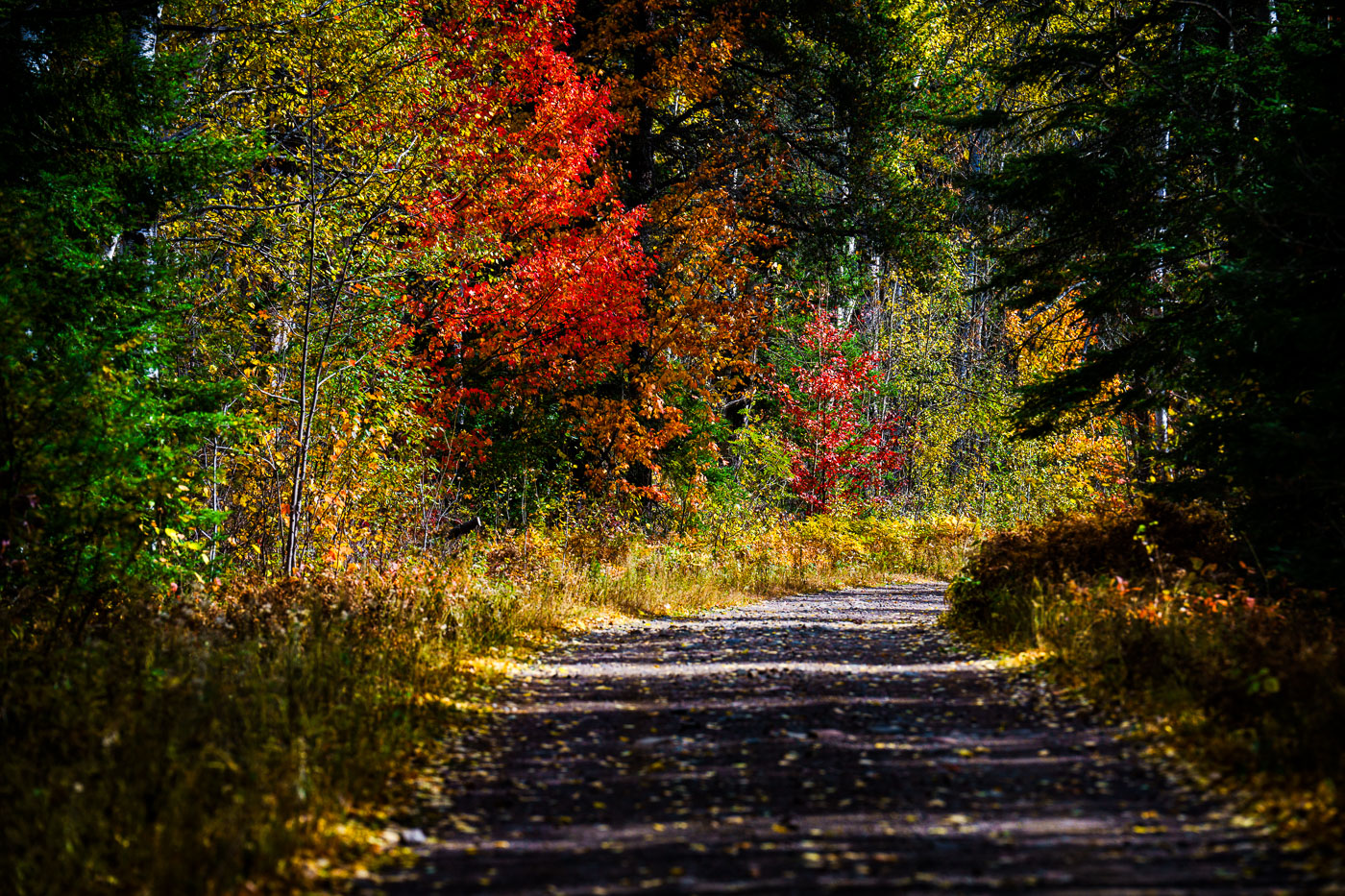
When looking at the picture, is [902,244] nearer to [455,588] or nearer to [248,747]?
[455,588]

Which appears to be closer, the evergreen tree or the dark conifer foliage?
the evergreen tree

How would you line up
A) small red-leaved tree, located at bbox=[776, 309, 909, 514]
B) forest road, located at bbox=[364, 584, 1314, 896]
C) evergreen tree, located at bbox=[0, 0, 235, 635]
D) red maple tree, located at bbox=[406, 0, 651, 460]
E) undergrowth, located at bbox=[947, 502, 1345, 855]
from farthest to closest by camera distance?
1. small red-leaved tree, located at bbox=[776, 309, 909, 514]
2. red maple tree, located at bbox=[406, 0, 651, 460]
3. evergreen tree, located at bbox=[0, 0, 235, 635]
4. undergrowth, located at bbox=[947, 502, 1345, 855]
5. forest road, located at bbox=[364, 584, 1314, 896]

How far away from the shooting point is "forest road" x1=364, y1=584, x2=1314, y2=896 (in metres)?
4.09

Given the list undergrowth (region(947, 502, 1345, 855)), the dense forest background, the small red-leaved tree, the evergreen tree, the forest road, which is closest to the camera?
the forest road

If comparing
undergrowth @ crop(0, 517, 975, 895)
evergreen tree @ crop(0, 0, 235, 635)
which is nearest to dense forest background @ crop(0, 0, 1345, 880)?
evergreen tree @ crop(0, 0, 235, 635)

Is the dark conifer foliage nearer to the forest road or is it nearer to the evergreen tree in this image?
the forest road

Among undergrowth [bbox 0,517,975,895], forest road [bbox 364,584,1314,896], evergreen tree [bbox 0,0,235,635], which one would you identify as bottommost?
forest road [bbox 364,584,1314,896]

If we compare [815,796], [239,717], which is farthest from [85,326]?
[815,796]

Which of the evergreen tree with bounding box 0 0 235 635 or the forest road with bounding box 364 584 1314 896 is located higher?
the evergreen tree with bounding box 0 0 235 635

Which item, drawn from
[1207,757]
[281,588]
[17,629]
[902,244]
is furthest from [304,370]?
[902,244]

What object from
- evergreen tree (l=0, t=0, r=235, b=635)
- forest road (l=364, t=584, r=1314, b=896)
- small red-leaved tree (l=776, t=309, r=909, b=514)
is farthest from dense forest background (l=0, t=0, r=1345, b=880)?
small red-leaved tree (l=776, t=309, r=909, b=514)

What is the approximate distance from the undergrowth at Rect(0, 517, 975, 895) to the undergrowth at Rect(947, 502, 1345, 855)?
168 inches

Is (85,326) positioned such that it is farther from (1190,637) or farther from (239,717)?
(1190,637)

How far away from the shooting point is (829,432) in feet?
86.5
